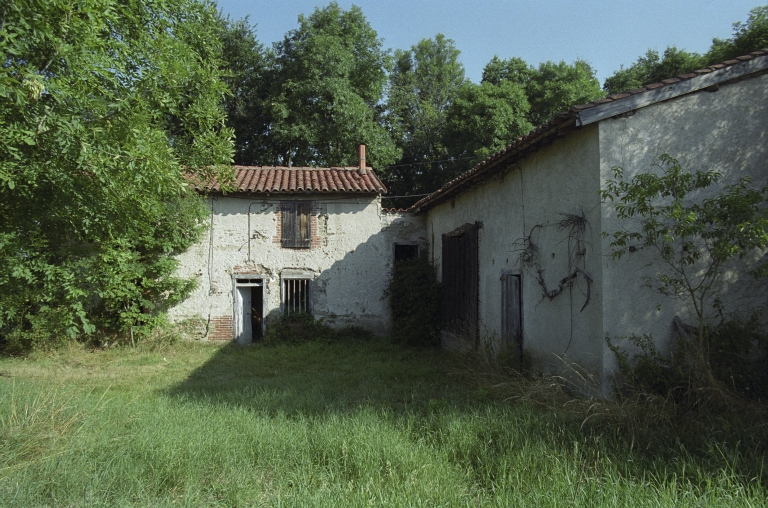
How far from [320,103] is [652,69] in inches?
495

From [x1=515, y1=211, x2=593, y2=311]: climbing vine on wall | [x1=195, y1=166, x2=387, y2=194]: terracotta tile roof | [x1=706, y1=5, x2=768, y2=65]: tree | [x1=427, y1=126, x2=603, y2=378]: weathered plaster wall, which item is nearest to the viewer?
[x1=427, y1=126, x2=603, y2=378]: weathered plaster wall

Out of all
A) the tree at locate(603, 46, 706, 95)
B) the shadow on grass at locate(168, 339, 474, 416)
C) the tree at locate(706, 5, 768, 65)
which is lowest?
the shadow on grass at locate(168, 339, 474, 416)

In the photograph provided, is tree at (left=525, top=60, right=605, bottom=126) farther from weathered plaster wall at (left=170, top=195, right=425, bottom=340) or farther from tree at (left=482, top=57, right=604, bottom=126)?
weathered plaster wall at (left=170, top=195, right=425, bottom=340)

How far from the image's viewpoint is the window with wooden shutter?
1392 cm

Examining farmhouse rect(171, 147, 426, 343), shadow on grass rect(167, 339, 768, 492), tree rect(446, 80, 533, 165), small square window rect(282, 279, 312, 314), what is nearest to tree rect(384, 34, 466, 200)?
tree rect(446, 80, 533, 165)

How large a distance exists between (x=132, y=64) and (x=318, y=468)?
16.3 ft

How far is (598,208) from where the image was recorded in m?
6.14

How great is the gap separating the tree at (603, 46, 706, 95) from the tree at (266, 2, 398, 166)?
30.6 feet

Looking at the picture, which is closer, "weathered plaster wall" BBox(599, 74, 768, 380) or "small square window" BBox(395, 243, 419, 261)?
"weathered plaster wall" BBox(599, 74, 768, 380)

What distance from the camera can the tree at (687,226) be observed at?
17.1ft

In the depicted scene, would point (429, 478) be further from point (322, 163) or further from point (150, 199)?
point (322, 163)

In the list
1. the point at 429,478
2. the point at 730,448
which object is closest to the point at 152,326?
the point at 429,478

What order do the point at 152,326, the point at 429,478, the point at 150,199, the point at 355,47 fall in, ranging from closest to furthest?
the point at 429,478 → the point at 150,199 → the point at 152,326 → the point at 355,47

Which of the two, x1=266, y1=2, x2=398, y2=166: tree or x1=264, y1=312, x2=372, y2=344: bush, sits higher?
x1=266, y1=2, x2=398, y2=166: tree
